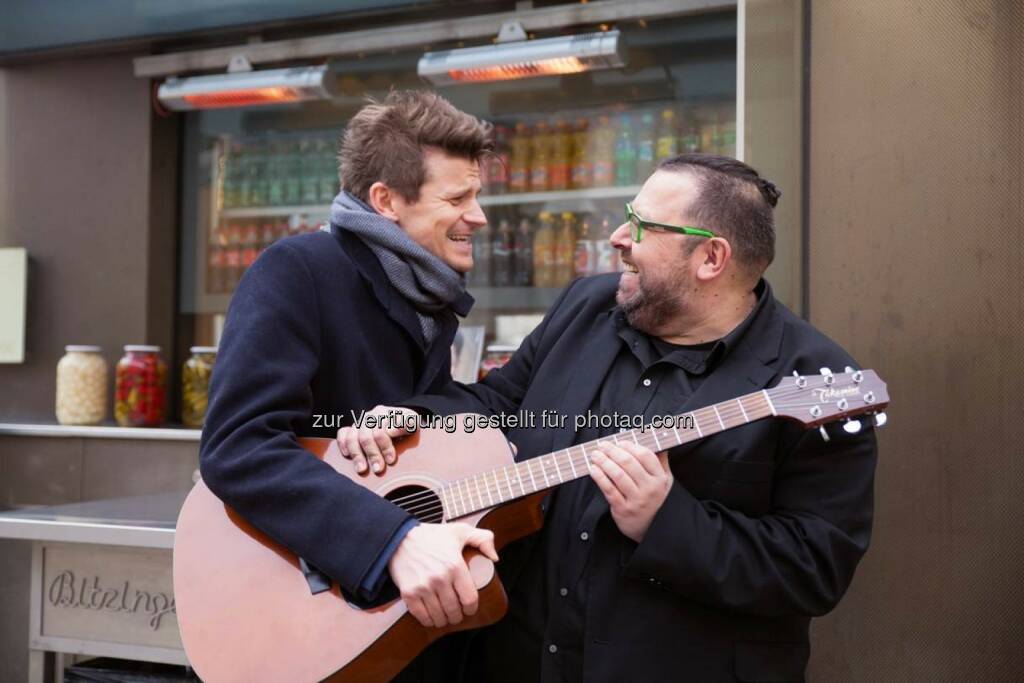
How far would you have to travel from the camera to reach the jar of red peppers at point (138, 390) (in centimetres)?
362

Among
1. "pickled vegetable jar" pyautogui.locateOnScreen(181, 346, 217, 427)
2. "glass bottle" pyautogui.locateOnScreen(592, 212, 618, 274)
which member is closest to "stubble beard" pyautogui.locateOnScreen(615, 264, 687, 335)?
"glass bottle" pyautogui.locateOnScreen(592, 212, 618, 274)

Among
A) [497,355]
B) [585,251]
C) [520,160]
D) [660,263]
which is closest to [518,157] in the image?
[520,160]

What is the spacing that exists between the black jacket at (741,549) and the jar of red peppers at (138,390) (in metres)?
2.52

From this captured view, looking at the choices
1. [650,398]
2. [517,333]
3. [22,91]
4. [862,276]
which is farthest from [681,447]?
[22,91]

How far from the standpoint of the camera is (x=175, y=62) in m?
3.79

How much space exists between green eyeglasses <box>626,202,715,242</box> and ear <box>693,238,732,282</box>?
2 cm

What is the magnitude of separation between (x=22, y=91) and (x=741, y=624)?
3944 mm

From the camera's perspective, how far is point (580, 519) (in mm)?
1563

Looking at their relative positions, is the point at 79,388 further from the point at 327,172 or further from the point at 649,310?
the point at 649,310

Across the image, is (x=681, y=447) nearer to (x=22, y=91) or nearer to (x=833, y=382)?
(x=833, y=382)

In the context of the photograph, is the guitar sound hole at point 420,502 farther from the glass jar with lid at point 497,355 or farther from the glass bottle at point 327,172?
the glass bottle at point 327,172

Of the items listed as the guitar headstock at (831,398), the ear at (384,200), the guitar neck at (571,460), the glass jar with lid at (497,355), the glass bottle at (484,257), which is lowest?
the guitar neck at (571,460)

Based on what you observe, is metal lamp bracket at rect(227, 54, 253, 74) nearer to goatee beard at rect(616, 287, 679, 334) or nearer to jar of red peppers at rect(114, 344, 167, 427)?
jar of red peppers at rect(114, 344, 167, 427)

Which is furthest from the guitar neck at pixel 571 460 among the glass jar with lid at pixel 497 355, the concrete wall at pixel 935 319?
the glass jar with lid at pixel 497 355
